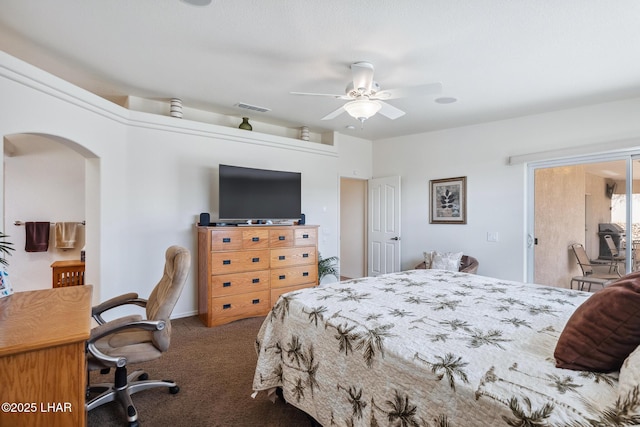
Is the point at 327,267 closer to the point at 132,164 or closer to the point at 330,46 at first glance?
the point at 132,164

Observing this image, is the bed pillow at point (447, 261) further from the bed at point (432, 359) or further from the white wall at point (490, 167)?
the bed at point (432, 359)

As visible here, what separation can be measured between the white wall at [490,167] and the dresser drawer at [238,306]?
276 cm

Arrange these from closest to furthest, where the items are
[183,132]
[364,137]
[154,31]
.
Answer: [154,31], [183,132], [364,137]

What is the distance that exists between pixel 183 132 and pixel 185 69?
1.13 metres

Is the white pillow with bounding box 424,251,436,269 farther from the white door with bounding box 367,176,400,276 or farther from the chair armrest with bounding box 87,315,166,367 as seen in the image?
the chair armrest with bounding box 87,315,166,367

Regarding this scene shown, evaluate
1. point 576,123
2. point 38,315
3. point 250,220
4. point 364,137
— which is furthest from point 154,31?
point 576,123

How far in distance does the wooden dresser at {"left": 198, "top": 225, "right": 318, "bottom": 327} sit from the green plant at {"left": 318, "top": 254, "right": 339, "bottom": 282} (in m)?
0.65

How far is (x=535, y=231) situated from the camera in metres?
4.38

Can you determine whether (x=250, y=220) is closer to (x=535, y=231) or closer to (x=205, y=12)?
(x=205, y=12)

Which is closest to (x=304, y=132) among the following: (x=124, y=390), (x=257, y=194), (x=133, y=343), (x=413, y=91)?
(x=257, y=194)

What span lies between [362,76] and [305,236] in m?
2.39

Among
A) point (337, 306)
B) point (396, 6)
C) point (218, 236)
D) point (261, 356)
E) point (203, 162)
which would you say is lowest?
point (261, 356)

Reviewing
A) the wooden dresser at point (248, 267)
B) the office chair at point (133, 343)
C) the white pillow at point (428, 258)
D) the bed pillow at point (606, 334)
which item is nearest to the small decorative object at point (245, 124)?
the wooden dresser at point (248, 267)

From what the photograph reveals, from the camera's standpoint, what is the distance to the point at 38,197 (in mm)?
4473
